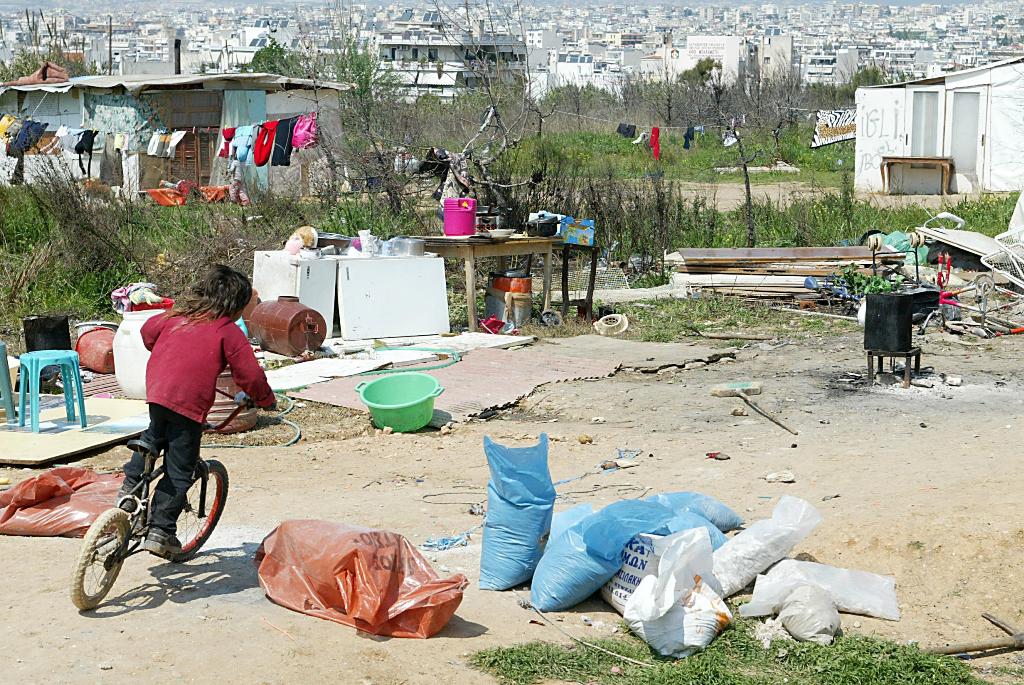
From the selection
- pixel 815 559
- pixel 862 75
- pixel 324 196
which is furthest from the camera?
pixel 862 75

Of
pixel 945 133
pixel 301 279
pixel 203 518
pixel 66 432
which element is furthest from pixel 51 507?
pixel 945 133

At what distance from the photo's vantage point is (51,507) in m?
6.36

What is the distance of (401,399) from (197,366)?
4144 millimetres

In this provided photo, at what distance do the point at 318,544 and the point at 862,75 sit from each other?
140 feet

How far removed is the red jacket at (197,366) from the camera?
5.05 m

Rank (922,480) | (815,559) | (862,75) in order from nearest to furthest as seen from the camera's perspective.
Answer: (815,559), (922,480), (862,75)

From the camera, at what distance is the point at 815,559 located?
5.78 metres

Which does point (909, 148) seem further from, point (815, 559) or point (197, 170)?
point (815, 559)

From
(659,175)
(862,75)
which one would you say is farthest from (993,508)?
(862,75)

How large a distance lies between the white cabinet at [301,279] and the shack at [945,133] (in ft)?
55.5

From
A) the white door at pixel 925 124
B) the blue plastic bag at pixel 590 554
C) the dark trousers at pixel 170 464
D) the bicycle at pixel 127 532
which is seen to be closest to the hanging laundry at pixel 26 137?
the white door at pixel 925 124

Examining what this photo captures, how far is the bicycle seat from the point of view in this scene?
5080 millimetres

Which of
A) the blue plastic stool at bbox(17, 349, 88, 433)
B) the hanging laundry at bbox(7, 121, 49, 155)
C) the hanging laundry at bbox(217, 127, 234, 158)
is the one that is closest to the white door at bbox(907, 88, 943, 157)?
the hanging laundry at bbox(217, 127, 234, 158)

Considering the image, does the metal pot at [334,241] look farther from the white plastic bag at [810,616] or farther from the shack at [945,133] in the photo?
the shack at [945,133]
